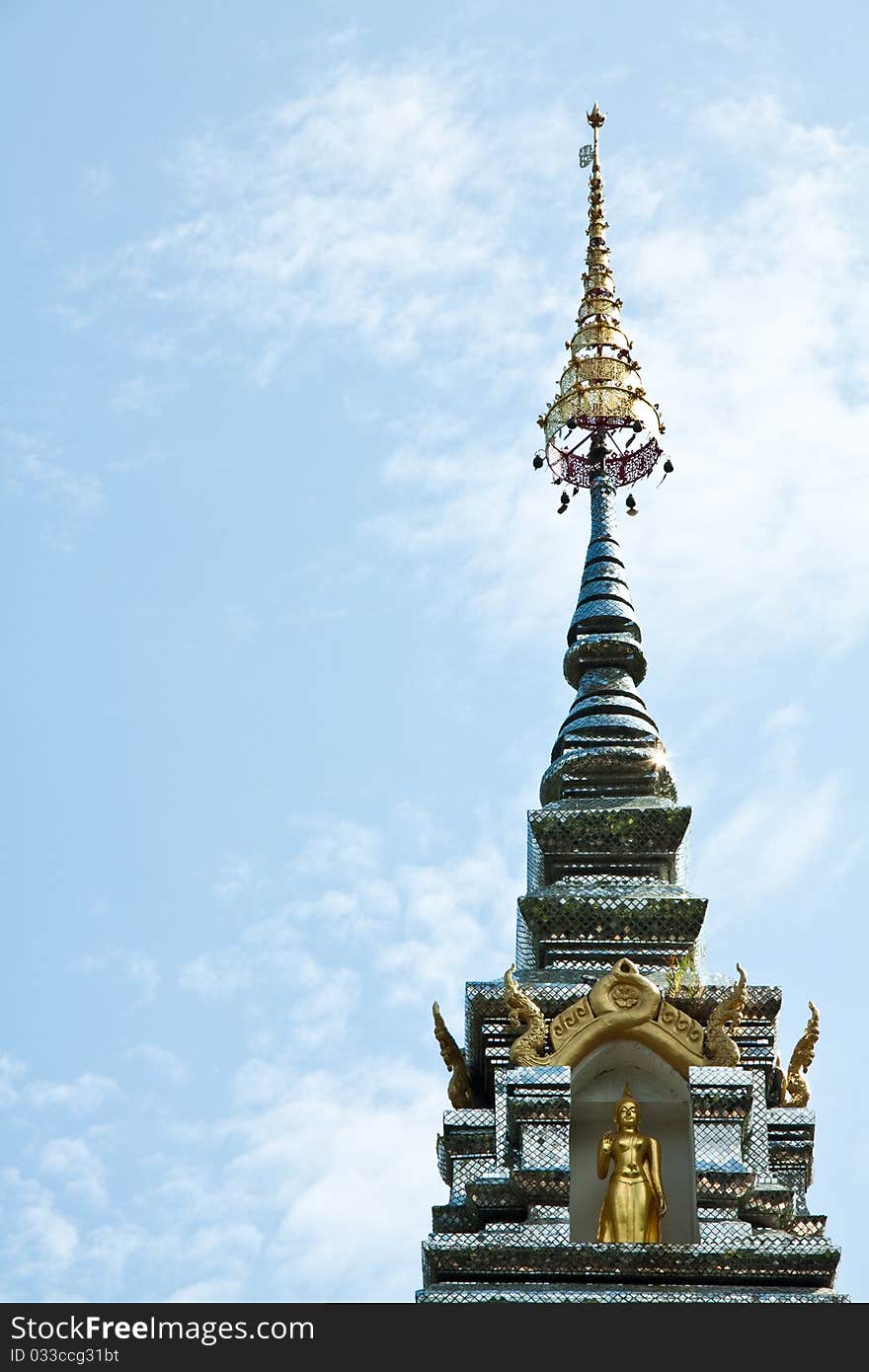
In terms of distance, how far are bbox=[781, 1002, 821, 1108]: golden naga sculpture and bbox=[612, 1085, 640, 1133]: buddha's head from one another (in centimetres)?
217

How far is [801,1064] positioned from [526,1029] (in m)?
2.94

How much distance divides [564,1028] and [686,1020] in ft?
3.42

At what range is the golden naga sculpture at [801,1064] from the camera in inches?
914

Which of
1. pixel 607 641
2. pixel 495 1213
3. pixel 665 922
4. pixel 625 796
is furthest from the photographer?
pixel 607 641

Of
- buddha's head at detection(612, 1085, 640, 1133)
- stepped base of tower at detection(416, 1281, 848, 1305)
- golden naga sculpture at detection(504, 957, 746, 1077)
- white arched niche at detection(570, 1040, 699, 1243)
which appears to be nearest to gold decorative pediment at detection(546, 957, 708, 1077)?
golden naga sculpture at detection(504, 957, 746, 1077)

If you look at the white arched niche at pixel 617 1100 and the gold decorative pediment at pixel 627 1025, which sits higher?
the gold decorative pediment at pixel 627 1025

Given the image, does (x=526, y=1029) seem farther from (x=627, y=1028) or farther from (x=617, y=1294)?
(x=617, y=1294)

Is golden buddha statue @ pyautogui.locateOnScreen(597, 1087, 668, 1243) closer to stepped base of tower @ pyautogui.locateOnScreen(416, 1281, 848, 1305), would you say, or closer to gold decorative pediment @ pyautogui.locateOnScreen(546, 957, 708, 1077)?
gold decorative pediment @ pyautogui.locateOnScreen(546, 957, 708, 1077)

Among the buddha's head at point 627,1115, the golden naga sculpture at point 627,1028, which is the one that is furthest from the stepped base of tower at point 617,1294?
the golden naga sculpture at point 627,1028

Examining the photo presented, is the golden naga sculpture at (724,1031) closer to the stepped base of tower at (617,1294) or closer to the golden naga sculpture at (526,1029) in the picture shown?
the golden naga sculpture at (526,1029)

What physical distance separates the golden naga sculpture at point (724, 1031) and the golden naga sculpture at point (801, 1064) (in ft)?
4.85
